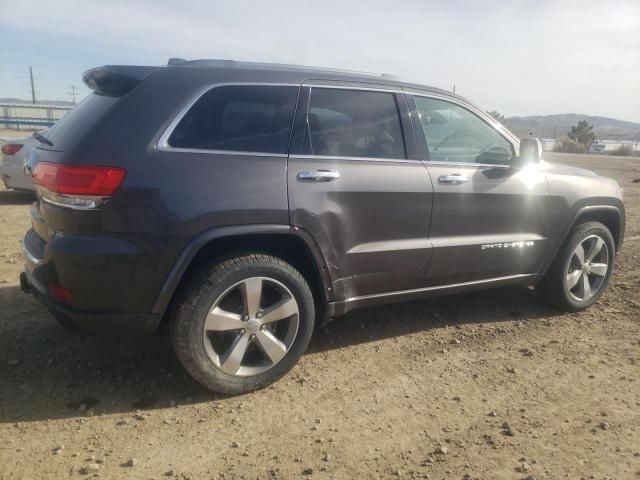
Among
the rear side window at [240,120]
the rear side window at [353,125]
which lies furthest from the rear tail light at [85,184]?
the rear side window at [353,125]

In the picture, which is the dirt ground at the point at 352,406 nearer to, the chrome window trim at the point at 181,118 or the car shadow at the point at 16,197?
the chrome window trim at the point at 181,118

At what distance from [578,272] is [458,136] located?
1.74 meters

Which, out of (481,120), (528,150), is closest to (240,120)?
(481,120)

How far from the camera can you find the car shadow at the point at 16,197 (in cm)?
873

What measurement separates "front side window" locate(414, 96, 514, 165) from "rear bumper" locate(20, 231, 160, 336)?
2.19 metres

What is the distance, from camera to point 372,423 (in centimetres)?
279

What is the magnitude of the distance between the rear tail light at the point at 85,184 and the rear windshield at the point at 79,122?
8.2 inches

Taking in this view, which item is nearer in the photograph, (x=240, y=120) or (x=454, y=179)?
(x=240, y=120)

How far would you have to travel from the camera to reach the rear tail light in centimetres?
254


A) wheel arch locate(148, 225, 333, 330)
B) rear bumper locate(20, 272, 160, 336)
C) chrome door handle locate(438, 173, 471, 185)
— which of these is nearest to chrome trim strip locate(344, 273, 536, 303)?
wheel arch locate(148, 225, 333, 330)

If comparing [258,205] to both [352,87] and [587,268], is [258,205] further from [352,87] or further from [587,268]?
[587,268]

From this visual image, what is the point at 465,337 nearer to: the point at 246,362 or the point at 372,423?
the point at 372,423

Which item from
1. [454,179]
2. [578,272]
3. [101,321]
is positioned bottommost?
[578,272]

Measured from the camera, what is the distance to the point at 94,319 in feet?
8.83
